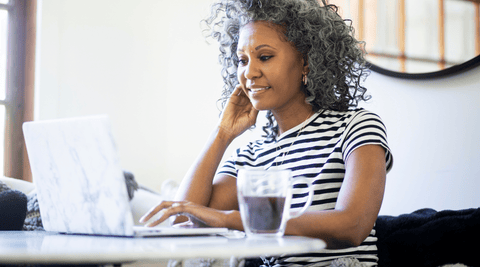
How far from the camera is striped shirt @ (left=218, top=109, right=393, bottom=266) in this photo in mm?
1088

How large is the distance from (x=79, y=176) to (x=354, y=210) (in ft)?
1.65

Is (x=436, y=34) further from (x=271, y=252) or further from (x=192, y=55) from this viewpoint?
(x=192, y=55)

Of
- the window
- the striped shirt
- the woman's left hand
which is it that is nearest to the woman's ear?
the striped shirt

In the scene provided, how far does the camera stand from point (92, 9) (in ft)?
8.79

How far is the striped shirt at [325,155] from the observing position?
1.09 meters

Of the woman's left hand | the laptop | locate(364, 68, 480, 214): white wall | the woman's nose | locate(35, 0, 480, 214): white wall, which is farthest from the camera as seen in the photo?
locate(35, 0, 480, 214): white wall

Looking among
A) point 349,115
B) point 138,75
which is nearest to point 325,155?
point 349,115

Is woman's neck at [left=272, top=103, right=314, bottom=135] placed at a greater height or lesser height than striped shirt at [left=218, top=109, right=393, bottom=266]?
greater

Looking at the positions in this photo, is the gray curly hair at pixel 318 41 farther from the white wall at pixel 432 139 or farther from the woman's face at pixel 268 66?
the white wall at pixel 432 139

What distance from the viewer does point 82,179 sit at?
0.71 meters

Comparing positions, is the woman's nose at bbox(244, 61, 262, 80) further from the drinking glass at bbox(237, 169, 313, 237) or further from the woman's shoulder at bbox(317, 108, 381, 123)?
the drinking glass at bbox(237, 169, 313, 237)

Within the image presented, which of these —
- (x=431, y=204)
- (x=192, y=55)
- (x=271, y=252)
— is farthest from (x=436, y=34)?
(x=192, y=55)

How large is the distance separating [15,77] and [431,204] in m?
2.26

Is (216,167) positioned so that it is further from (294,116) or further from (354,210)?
(354,210)
